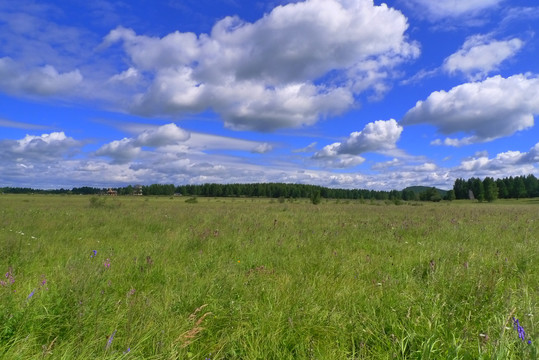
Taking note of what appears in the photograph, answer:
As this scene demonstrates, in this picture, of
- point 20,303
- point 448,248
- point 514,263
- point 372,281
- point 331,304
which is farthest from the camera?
point 448,248

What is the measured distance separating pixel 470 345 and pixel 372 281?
178 centimetres

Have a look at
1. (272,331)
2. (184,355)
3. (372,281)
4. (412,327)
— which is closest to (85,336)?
(184,355)

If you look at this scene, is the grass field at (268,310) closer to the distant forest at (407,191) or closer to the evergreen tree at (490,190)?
the distant forest at (407,191)

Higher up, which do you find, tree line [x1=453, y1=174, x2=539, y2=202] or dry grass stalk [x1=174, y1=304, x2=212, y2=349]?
tree line [x1=453, y1=174, x2=539, y2=202]

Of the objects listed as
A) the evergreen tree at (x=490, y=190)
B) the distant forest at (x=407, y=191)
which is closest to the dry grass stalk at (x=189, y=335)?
the distant forest at (x=407, y=191)

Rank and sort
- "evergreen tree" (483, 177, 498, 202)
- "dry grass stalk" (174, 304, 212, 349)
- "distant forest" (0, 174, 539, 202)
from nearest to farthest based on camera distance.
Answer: "dry grass stalk" (174, 304, 212, 349) < "evergreen tree" (483, 177, 498, 202) < "distant forest" (0, 174, 539, 202)

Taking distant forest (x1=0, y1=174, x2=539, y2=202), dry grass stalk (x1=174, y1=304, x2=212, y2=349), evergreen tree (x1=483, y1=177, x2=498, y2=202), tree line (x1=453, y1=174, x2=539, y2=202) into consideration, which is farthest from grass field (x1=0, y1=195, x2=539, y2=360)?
tree line (x1=453, y1=174, x2=539, y2=202)

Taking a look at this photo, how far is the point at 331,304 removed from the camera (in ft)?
10.9

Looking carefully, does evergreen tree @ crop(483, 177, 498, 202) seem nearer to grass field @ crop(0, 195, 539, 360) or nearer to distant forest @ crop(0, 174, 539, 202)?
distant forest @ crop(0, 174, 539, 202)

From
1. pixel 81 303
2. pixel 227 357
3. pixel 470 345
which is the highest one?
pixel 81 303

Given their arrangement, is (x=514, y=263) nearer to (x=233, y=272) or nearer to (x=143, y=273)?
(x=233, y=272)

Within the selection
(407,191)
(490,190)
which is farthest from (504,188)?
(407,191)

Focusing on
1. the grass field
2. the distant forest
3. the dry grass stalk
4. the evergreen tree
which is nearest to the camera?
A: the grass field

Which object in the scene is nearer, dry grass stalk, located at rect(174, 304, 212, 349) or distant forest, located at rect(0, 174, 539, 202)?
dry grass stalk, located at rect(174, 304, 212, 349)
